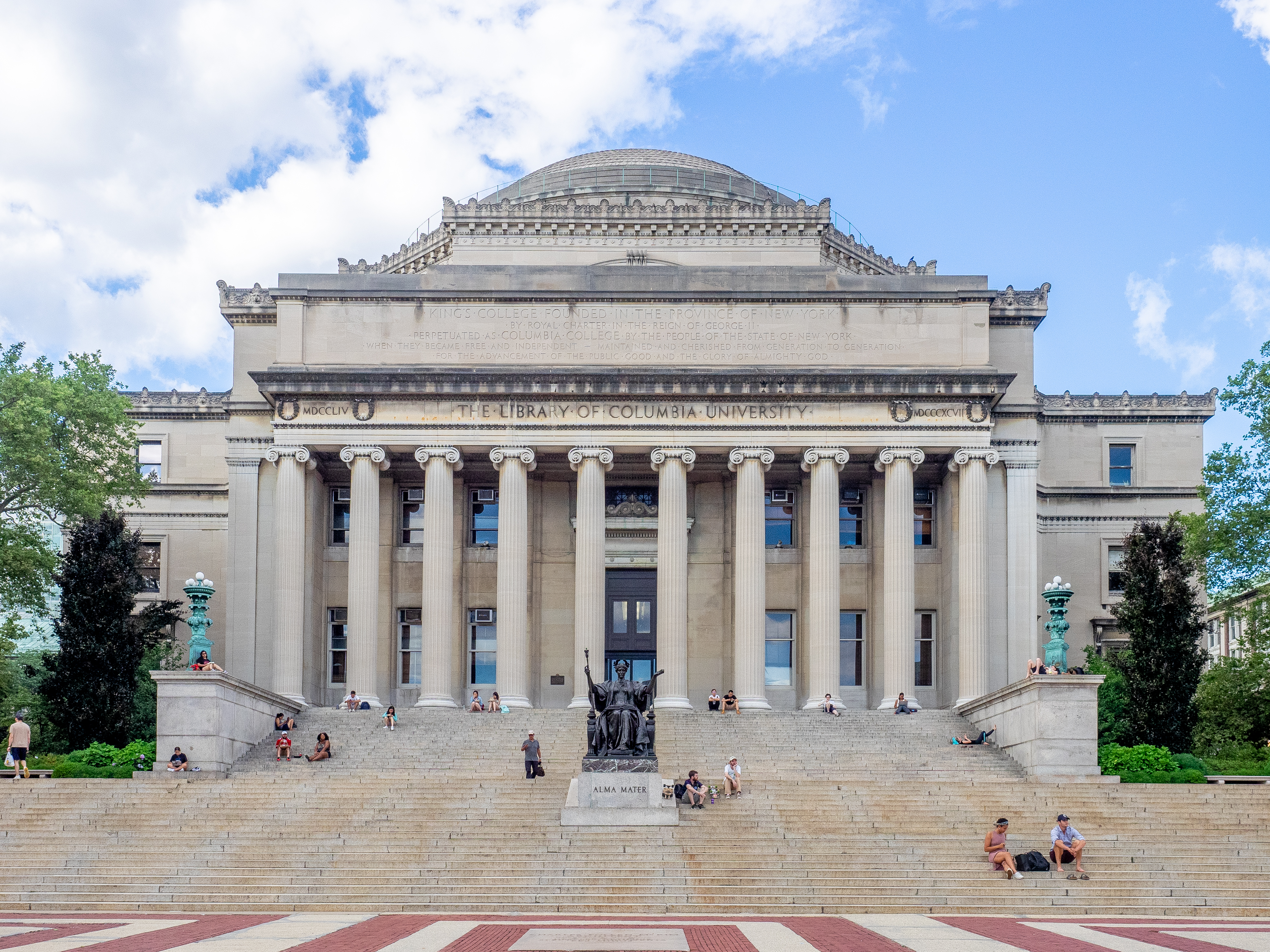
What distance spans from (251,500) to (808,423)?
21.6 meters

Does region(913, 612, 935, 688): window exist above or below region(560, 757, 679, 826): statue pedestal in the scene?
above

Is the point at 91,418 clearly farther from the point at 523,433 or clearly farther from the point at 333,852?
the point at 333,852

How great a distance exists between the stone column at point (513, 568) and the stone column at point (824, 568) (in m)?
10.5

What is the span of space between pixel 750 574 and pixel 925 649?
30.3 feet

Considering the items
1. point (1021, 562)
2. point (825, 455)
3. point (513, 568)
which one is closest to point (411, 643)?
point (513, 568)

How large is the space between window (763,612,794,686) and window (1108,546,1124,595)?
14.6 metres

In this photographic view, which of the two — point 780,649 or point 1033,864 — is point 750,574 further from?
point 1033,864

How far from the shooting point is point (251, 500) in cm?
6100

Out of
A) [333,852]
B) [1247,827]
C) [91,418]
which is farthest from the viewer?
[91,418]

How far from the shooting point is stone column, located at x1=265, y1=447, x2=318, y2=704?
58.3 meters

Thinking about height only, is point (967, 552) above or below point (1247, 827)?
above

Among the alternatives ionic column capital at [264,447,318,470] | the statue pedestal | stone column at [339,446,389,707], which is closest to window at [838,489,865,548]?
stone column at [339,446,389,707]

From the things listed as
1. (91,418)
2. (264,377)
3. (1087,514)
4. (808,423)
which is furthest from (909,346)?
(91,418)

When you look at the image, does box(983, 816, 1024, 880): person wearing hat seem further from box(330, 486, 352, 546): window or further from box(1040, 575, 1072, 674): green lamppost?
box(330, 486, 352, 546): window
